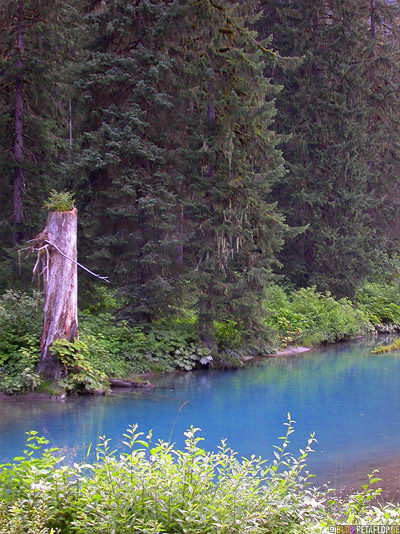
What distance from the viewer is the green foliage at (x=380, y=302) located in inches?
909

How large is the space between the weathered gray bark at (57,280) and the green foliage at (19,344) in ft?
0.91

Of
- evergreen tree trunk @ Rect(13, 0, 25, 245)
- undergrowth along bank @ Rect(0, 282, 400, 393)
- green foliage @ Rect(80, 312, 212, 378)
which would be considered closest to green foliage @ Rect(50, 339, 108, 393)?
undergrowth along bank @ Rect(0, 282, 400, 393)

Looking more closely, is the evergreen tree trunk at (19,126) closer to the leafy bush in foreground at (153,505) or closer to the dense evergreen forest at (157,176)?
the dense evergreen forest at (157,176)

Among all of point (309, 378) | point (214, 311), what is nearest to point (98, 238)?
point (214, 311)

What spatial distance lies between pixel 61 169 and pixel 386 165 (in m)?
18.1

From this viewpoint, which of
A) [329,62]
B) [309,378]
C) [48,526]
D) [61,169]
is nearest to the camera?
[48,526]

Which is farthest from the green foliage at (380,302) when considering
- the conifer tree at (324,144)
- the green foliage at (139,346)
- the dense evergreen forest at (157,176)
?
the green foliage at (139,346)

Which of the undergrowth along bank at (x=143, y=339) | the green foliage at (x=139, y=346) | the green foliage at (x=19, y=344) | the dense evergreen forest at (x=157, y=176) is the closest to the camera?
the green foliage at (x=19, y=344)

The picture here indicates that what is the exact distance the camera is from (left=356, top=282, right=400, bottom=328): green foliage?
23.1m

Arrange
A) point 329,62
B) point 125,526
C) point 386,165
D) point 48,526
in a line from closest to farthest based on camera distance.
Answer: point 125,526 < point 48,526 < point 329,62 < point 386,165

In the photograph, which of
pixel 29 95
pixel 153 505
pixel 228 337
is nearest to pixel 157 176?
pixel 228 337

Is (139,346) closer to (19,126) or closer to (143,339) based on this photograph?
(143,339)

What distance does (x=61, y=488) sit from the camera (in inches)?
171

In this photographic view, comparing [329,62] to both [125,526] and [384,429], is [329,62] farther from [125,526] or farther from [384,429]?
[125,526]
